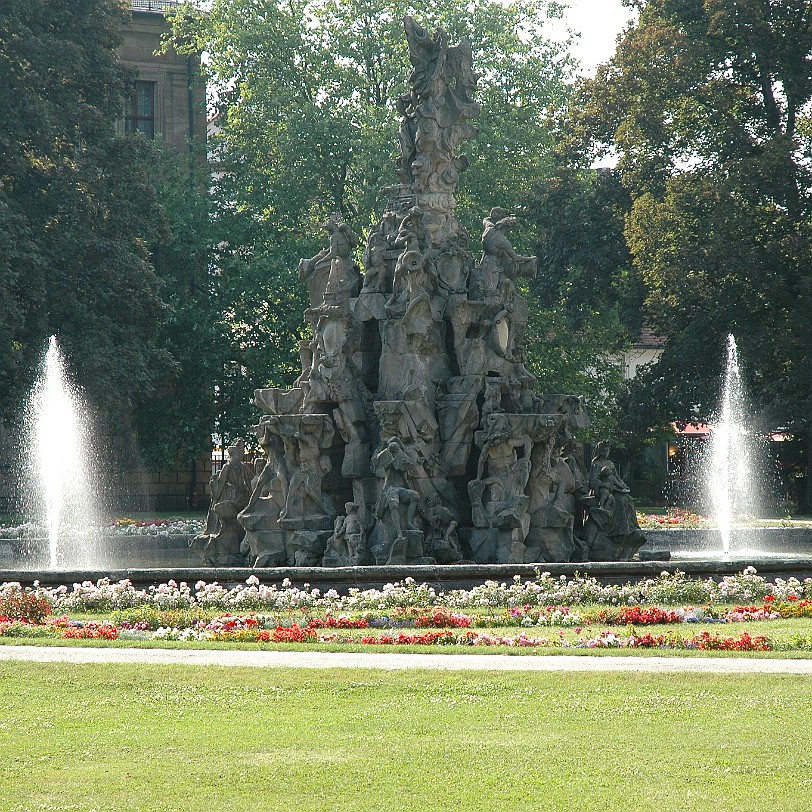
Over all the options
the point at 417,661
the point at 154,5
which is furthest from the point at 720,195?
the point at 417,661

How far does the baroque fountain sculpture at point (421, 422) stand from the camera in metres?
21.5

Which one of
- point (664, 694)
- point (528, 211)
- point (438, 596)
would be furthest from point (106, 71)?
point (664, 694)

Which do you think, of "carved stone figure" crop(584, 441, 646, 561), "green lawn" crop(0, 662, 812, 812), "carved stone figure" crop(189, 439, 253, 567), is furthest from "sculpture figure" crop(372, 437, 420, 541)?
"green lawn" crop(0, 662, 812, 812)

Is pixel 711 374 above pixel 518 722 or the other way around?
above

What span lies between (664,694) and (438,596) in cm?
639

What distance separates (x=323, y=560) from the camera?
70.8ft

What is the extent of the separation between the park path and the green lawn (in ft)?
1.56

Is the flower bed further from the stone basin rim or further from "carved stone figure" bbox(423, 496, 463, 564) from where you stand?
the stone basin rim

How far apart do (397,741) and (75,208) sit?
29898 millimetres

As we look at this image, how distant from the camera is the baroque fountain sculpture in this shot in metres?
21.5

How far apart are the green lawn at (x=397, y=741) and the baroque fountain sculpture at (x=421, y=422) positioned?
29.5 ft

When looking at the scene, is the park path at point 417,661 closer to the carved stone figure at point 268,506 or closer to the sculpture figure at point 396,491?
the sculpture figure at point 396,491

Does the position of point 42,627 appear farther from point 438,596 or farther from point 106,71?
point 106,71

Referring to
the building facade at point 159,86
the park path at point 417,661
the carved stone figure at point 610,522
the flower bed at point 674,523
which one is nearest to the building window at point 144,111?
the building facade at point 159,86
